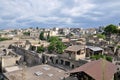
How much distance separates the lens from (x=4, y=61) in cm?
4197

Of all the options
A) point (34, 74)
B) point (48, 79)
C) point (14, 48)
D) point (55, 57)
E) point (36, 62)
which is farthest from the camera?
point (14, 48)

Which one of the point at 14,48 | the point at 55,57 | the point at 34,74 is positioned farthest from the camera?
the point at 14,48

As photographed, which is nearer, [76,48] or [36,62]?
[76,48]

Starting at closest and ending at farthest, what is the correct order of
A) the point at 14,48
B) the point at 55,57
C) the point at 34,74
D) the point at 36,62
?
the point at 34,74 → the point at 55,57 → the point at 36,62 → the point at 14,48

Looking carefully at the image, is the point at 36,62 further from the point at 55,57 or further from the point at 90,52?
the point at 90,52

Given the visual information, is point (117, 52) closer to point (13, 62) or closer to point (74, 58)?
point (74, 58)

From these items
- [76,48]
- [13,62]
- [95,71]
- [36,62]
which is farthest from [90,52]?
[95,71]

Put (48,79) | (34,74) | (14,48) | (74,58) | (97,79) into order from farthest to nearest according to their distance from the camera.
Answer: (14,48) < (74,58) < (34,74) < (48,79) < (97,79)

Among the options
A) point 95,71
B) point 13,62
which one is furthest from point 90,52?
point 95,71

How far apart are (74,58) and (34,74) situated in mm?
9914

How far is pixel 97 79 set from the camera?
51.8 ft

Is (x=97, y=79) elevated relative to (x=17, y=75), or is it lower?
elevated

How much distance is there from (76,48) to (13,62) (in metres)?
14.5

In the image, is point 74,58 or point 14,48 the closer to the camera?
point 74,58
